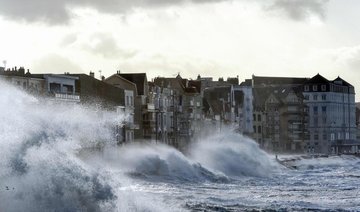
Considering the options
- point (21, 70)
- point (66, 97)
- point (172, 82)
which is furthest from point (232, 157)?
point (172, 82)

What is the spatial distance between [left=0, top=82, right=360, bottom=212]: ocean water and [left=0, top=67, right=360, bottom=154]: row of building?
3047mm

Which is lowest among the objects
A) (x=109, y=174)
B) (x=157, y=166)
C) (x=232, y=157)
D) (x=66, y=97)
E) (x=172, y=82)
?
(x=232, y=157)

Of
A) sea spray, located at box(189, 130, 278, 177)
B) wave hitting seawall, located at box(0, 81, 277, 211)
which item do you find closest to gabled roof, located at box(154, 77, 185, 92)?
sea spray, located at box(189, 130, 278, 177)

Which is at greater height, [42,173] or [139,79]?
[139,79]

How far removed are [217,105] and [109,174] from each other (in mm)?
107146

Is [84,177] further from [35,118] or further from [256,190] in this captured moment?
[256,190]

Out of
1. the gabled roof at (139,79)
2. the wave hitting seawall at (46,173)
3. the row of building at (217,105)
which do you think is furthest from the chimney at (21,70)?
the wave hitting seawall at (46,173)

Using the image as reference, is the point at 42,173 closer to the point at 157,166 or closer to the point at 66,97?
the point at 157,166

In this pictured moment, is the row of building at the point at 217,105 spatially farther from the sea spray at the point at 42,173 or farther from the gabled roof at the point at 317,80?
the sea spray at the point at 42,173

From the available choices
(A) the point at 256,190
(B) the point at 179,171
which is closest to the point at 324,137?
(B) the point at 179,171

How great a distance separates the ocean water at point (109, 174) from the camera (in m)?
30.4

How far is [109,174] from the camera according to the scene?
113ft

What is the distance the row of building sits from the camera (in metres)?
82.9

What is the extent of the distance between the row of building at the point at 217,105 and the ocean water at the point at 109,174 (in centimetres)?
305
